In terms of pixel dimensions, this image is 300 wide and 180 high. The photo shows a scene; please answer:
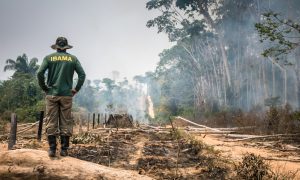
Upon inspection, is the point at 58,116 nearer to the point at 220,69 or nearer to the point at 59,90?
the point at 59,90

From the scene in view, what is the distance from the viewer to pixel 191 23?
3092 centimetres

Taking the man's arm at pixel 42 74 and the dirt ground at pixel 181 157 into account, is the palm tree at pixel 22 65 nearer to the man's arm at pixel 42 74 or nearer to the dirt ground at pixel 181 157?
the dirt ground at pixel 181 157

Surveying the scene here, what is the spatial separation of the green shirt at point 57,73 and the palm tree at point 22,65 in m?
36.1

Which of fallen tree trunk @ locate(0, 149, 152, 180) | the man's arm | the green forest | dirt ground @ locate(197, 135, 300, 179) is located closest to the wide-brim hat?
the man's arm

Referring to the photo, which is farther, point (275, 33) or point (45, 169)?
point (275, 33)

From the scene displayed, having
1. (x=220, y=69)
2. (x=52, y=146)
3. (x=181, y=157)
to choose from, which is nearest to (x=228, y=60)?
Answer: (x=220, y=69)

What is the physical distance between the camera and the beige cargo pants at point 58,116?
4430 millimetres

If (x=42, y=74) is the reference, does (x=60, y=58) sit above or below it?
above

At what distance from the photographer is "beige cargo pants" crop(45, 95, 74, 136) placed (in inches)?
174

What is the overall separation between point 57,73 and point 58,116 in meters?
0.73

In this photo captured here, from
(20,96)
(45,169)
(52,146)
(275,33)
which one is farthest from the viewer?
(20,96)

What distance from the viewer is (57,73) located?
15.2 feet

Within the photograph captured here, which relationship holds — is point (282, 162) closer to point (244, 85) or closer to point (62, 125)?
point (62, 125)

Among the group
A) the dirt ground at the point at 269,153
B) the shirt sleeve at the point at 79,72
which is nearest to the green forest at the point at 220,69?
the dirt ground at the point at 269,153
